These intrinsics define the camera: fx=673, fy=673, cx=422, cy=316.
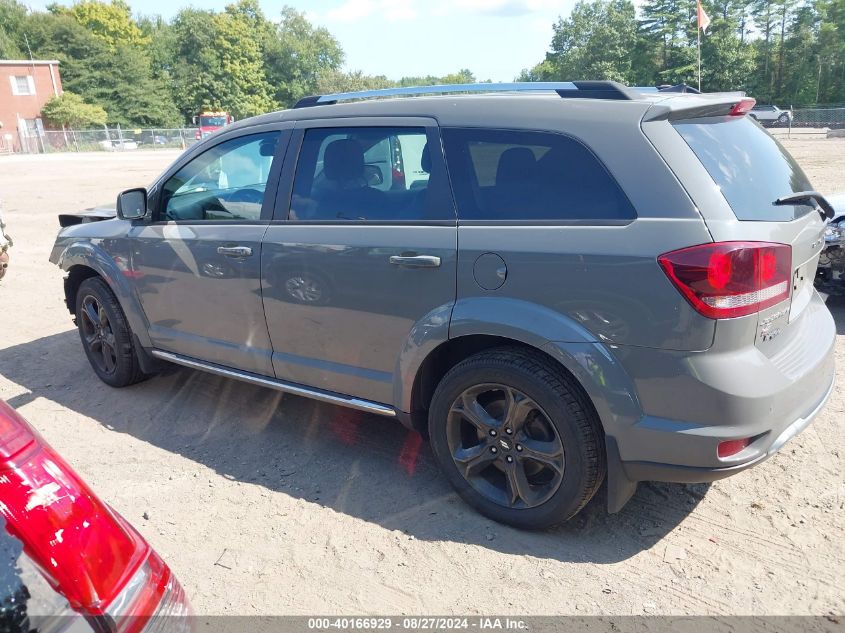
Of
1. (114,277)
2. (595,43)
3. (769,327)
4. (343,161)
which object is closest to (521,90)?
(343,161)

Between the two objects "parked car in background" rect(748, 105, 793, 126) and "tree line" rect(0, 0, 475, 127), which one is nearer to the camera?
"parked car in background" rect(748, 105, 793, 126)

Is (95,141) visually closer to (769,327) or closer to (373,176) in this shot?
(373,176)

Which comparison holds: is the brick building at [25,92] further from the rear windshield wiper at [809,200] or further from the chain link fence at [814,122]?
the rear windshield wiper at [809,200]

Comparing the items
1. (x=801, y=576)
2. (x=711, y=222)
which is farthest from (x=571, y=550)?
(x=711, y=222)

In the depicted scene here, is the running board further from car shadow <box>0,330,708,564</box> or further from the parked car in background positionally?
the parked car in background

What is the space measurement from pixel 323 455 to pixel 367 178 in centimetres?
159

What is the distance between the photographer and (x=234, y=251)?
3.78 meters

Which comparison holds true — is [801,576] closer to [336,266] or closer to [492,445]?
[492,445]

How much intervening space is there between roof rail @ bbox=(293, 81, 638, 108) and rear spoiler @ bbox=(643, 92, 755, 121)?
185 mm

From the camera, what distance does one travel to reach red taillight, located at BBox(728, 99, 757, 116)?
3.03 m

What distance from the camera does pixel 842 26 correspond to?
5184 cm

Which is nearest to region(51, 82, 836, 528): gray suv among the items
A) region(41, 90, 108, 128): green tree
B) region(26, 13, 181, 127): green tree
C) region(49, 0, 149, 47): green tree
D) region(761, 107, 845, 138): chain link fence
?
region(761, 107, 845, 138): chain link fence

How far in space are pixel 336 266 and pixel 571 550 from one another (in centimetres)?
174

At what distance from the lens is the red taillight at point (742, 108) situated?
9.95 ft
